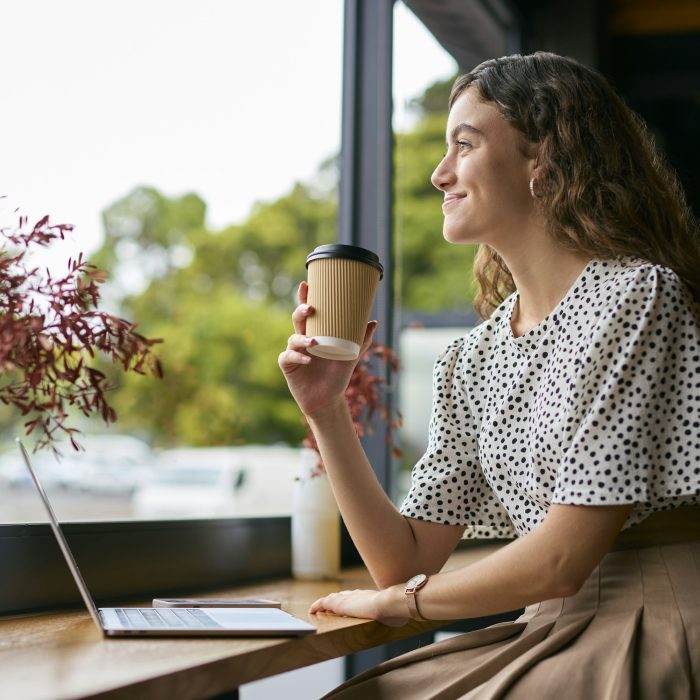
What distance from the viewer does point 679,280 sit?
51.3 inches

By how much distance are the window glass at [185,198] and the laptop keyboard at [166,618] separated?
0.33 m

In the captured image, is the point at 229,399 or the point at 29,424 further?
the point at 229,399

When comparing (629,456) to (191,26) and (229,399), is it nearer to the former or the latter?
(191,26)

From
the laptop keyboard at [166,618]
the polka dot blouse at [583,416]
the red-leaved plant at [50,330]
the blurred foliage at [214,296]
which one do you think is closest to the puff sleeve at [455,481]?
the polka dot blouse at [583,416]

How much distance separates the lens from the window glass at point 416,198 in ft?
9.01

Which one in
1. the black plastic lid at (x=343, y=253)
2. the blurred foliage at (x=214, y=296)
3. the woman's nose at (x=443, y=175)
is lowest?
the black plastic lid at (x=343, y=253)

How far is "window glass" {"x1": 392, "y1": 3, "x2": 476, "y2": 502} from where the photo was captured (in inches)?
108

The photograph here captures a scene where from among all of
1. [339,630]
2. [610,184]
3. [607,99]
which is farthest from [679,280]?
[339,630]

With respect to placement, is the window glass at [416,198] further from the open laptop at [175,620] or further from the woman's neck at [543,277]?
the open laptop at [175,620]

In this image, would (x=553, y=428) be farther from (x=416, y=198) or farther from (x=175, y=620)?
(x=416, y=198)

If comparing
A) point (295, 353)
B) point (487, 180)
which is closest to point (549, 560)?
point (295, 353)

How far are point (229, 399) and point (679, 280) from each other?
45.9ft

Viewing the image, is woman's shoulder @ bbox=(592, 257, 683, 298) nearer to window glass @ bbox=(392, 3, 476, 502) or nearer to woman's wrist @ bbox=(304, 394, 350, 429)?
woman's wrist @ bbox=(304, 394, 350, 429)

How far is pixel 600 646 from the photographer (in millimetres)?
1191
